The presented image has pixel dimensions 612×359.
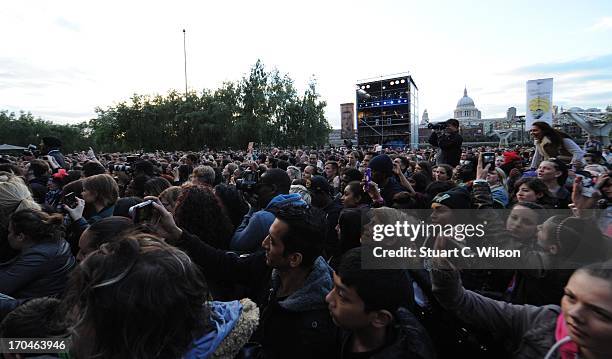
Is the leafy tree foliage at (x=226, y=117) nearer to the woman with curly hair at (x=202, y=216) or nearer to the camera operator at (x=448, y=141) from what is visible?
the camera operator at (x=448, y=141)

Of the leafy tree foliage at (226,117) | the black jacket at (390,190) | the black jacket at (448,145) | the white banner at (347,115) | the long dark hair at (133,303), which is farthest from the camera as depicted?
the white banner at (347,115)

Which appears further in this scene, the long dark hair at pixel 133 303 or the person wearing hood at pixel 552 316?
the person wearing hood at pixel 552 316

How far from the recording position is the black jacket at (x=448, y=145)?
7281 millimetres

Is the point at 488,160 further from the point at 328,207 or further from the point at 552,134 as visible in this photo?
the point at 328,207

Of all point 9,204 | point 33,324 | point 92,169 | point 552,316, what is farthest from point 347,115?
point 33,324

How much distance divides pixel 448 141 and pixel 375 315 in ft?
20.4

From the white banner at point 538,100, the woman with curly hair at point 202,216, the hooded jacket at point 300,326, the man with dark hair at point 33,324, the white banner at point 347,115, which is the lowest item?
the hooded jacket at point 300,326

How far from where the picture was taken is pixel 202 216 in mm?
2951

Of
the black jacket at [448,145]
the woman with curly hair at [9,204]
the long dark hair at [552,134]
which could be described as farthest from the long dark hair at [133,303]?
the black jacket at [448,145]

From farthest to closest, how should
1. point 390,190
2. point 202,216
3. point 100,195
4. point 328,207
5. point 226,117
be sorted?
1. point 226,117
2. point 390,190
3. point 328,207
4. point 100,195
5. point 202,216

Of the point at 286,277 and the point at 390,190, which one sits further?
the point at 390,190

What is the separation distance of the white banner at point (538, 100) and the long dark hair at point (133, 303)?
2232 centimetres

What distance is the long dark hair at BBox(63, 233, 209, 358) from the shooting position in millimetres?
1161

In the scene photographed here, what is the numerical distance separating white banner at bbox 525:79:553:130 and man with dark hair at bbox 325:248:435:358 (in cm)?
2148
